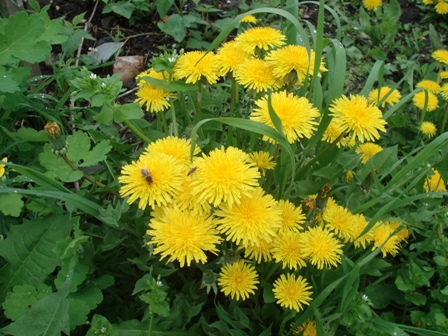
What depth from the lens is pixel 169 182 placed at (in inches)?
43.0

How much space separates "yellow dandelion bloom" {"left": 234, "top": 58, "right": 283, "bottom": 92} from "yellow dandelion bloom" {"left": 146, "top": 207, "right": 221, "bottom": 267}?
463mm

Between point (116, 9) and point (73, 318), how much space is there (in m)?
1.74

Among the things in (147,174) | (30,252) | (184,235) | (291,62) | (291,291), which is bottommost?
(30,252)

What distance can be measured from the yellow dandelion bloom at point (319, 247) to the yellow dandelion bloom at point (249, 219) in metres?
0.14

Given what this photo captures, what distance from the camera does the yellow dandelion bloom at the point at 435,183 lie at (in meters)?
1.67

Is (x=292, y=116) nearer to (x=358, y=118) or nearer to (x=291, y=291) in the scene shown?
(x=358, y=118)

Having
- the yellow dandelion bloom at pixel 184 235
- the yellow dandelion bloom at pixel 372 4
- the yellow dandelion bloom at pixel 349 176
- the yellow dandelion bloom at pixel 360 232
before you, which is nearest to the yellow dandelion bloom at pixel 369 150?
the yellow dandelion bloom at pixel 349 176

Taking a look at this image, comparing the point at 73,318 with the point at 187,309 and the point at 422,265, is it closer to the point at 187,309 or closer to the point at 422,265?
the point at 187,309

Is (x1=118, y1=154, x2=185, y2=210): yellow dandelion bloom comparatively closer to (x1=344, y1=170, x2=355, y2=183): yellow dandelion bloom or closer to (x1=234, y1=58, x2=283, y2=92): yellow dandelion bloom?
(x1=234, y1=58, x2=283, y2=92): yellow dandelion bloom

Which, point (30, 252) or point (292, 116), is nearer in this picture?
point (292, 116)

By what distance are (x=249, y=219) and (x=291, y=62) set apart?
1.72 feet

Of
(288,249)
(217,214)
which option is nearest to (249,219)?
(217,214)

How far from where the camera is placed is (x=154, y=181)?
3.55 ft

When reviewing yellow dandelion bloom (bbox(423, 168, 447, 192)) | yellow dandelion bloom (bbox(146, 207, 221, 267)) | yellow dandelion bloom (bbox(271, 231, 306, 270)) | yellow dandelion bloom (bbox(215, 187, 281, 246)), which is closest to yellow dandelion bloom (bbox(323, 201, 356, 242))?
yellow dandelion bloom (bbox(271, 231, 306, 270))
